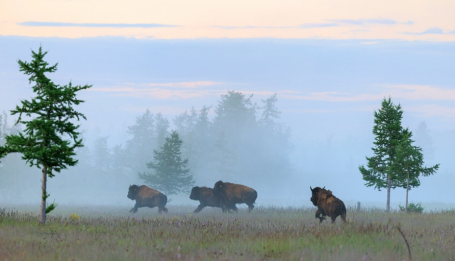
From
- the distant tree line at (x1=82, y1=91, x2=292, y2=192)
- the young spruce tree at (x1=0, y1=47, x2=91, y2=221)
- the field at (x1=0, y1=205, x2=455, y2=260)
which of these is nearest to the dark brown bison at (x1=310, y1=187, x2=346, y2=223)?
the field at (x1=0, y1=205, x2=455, y2=260)

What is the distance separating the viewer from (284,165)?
102 metres

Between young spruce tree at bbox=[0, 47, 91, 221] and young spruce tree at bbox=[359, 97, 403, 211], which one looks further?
young spruce tree at bbox=[359, 97, 403, 211]

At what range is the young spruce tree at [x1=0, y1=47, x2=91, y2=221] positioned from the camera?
52.3ft

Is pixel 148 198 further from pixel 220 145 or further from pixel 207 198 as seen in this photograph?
pixel 220 145

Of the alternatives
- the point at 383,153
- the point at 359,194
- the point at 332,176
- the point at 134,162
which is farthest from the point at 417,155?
the point at 332,176

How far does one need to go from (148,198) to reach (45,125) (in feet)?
57.5

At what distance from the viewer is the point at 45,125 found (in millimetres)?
15977

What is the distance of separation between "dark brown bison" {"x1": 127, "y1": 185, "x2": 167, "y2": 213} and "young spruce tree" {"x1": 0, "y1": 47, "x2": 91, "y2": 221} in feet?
52.2

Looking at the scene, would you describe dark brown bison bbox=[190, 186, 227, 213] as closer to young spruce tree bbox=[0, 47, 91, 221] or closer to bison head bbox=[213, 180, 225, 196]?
bison head bbox=[213, 180, 225, 196]

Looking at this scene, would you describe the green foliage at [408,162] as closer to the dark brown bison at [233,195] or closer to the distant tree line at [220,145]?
the dark brown bison at [233,195]

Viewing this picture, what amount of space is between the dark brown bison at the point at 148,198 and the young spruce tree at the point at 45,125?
15924 mm

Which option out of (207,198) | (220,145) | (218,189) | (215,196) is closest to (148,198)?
(207,198)

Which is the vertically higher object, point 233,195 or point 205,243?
point 233,195

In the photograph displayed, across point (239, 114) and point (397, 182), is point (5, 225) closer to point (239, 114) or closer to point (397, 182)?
point (397, 182)
